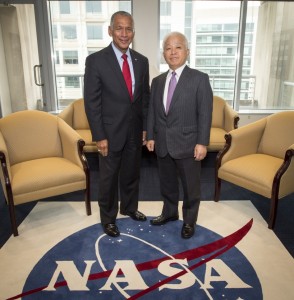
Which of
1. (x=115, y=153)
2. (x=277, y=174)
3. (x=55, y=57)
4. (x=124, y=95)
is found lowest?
(x=277, y=174)

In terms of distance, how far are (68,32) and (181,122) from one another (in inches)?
204

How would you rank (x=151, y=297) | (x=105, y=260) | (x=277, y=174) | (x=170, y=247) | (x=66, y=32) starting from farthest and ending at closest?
(x=66, y=32) < (x=277, y=174) < (x=170, y=247) < (x=105, y=260) < (x=151, y=297)

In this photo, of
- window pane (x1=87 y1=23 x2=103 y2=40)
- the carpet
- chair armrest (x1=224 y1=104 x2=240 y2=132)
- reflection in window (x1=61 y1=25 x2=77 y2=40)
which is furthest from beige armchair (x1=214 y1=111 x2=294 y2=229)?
window pane (x1=87 y1=23 x2=103 y2=40)

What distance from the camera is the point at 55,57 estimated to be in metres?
5.34

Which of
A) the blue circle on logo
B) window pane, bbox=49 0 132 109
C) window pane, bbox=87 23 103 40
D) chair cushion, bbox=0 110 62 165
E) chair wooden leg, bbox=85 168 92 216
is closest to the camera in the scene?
the blue circle on logo

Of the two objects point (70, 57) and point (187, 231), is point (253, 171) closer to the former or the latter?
point (187, 231)

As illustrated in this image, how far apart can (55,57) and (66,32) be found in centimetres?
140

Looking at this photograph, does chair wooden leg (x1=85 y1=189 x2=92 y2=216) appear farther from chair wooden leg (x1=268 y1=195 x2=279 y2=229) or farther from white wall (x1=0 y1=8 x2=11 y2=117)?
white wall (x1=0 y1=8 x2=11 y2=117)

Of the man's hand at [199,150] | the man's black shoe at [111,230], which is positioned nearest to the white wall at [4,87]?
the man's black shoe at [111,230]

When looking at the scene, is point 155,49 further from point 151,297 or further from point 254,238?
point 151,297

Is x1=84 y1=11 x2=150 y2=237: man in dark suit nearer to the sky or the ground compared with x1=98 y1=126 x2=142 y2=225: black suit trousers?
nearer to the sky

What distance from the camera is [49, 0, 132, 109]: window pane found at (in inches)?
213

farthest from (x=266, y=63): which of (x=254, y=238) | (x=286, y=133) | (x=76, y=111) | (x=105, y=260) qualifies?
(x=105, y=260)

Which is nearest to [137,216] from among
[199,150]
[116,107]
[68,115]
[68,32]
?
[199,150]
